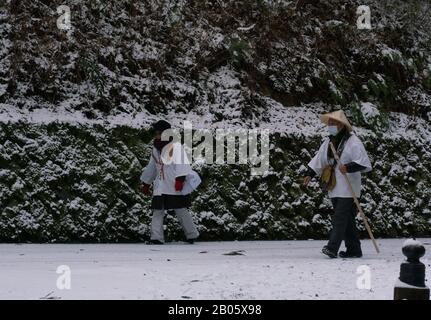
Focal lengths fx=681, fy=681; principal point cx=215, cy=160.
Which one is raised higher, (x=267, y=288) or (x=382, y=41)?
(x=382, y=41)

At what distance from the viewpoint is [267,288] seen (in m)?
6.43

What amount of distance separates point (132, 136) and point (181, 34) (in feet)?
10.8

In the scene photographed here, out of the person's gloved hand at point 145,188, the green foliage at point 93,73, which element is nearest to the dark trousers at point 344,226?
the person's gloved hand at point 145,188

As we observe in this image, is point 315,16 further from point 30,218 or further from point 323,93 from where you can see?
point 30,218

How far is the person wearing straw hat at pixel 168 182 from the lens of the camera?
11297 millimetres

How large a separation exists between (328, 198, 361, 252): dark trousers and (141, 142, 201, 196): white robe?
287 cm

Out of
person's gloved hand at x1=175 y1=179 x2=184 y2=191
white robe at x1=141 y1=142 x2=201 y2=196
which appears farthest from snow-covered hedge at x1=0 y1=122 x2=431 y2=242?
person's gloved hand at x1=175 y1=179 x2=184 y2=191

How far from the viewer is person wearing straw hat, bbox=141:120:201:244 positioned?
11297 millimetres

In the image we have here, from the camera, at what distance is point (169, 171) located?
451 inches

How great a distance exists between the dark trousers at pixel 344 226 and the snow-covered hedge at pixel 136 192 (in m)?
3.10

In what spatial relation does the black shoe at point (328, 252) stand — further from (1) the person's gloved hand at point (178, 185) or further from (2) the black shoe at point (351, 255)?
(1) the person's gloved hand at point (178, 185)

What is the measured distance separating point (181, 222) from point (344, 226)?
3.27 metres

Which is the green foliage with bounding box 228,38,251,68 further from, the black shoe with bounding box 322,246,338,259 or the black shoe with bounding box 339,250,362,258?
the black shoe with bounding box 322,246,338,259

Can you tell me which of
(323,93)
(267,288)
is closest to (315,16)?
(323,93)
